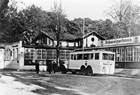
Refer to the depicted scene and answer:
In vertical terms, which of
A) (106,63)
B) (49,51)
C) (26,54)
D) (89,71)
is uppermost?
(49,51)

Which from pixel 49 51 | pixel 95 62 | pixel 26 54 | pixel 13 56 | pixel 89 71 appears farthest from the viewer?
pixel 49 51

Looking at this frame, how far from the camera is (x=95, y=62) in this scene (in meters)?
24.2

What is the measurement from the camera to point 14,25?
52.1 metres

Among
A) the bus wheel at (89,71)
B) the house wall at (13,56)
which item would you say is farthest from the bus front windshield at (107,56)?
the house wall at (13,56)

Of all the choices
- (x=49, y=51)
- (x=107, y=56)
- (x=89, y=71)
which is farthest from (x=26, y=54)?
(x=107, y=56)

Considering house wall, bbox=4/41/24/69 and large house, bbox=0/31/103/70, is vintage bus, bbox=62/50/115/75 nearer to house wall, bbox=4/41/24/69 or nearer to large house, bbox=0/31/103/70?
large house, bbox=0/31/103/70

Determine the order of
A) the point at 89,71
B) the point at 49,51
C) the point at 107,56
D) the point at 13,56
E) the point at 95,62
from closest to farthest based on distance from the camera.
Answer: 1. the point at 95,62
2. the point at 107,56
3. the point at 89,71
4. the point at 13,56
5. the point at 49,51

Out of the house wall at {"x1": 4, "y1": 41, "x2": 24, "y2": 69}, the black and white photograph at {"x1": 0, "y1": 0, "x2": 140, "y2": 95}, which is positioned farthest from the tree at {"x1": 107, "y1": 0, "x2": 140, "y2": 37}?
the house wall at {"x1": 4, "y1": 41, "x2": 24, "y2": 69}

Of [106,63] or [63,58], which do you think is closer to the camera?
[106,63]

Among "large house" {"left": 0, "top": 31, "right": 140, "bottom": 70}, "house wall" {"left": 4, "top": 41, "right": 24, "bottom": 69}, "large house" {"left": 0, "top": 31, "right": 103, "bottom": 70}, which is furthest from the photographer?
"house wall" {"left": 4, "top": 41, "right": 24, "bottom": 69}

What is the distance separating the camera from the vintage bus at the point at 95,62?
24.0 m

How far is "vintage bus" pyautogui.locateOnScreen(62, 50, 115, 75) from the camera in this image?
78.6ft

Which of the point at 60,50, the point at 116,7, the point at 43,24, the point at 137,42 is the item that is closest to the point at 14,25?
the point at 43,24

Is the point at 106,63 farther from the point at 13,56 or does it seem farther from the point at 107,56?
the point at 13,56
